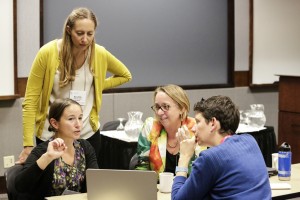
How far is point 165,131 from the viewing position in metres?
3.72

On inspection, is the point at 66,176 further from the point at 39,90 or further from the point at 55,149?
the point at 39,90

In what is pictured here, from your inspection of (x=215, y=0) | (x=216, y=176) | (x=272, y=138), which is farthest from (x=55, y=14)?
(x=216, y=176)

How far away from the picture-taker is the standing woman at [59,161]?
3176mm

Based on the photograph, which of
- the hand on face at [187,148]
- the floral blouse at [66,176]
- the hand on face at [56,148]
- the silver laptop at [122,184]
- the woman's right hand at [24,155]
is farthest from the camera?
the woman's right hand at [24,155]

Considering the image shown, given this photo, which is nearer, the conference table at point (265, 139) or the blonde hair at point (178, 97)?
the blonde hair at point (178, 97)

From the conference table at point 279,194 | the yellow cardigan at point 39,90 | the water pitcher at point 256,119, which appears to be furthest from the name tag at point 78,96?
the water pitcher at point 256,119

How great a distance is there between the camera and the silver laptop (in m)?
2.66

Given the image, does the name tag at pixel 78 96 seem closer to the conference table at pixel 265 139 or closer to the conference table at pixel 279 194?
the conference table at pixel 279 194

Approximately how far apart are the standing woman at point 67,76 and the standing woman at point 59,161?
1.17 feet

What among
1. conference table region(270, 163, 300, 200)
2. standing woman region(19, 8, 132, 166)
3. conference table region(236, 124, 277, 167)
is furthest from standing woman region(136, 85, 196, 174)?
conference table region(236, 124, 277, 167)

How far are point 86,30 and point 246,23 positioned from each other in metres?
4.31

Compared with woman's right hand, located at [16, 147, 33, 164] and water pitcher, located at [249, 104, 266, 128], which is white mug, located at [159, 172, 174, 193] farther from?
water pitcher, located at [249, 104, 266, 128]

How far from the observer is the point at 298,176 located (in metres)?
3.51

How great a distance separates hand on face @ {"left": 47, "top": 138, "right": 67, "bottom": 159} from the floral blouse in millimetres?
252
